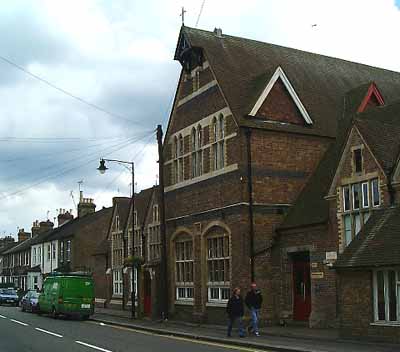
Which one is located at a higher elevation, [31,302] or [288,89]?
[288,89]

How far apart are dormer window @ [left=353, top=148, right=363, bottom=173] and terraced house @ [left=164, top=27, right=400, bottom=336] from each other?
4cm

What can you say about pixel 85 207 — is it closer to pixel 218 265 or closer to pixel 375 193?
pixel 218 265

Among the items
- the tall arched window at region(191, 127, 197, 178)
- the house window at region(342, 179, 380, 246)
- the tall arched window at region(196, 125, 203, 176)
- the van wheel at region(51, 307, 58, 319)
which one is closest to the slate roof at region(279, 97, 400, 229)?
the house window at region(342, 179, 380, 246)

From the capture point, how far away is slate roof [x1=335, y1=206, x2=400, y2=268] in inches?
729

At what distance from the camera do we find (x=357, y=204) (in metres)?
22.6

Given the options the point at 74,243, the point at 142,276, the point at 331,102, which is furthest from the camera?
the point at 74,243

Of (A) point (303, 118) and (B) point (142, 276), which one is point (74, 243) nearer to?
(B) point (142, 276)

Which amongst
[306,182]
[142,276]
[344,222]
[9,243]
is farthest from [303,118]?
[9,243]

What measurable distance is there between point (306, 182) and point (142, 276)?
14.8m

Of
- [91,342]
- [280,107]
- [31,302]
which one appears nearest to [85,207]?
[31,302]

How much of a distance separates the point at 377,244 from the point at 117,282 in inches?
1128

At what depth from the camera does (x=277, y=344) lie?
62.6 ft

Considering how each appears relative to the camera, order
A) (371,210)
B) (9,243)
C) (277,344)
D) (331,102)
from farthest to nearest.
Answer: (9,243)
(331,102)
(371,210)
(277,344)

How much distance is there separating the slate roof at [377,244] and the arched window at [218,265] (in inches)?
338
